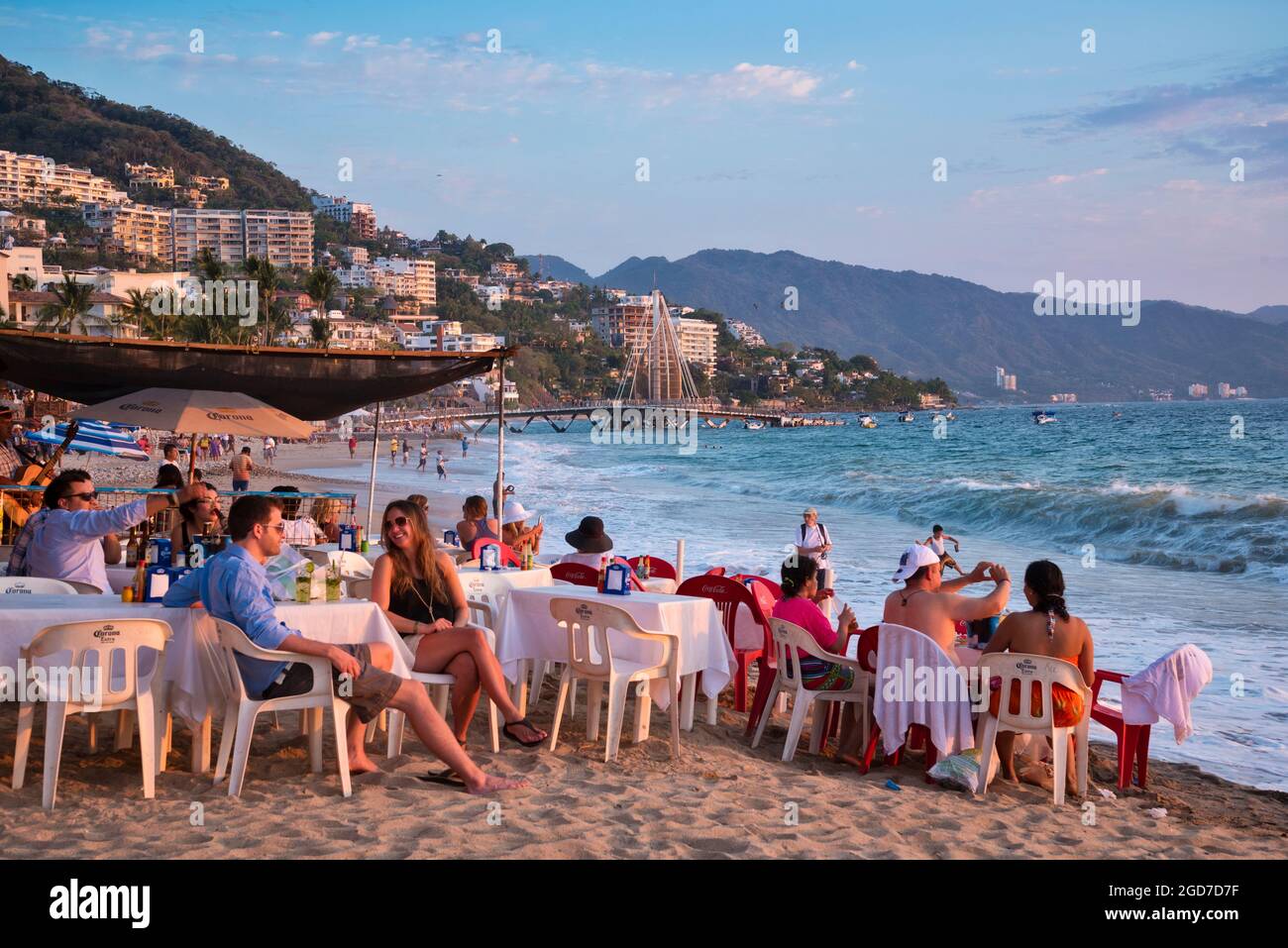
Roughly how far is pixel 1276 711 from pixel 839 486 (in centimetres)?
2960

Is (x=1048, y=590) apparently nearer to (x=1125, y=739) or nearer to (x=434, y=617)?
(x=1125, y=739)

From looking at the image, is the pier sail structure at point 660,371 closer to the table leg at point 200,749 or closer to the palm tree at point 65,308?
the palm tree at point 65,308

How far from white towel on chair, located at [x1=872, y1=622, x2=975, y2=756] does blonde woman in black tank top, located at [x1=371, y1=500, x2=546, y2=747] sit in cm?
160

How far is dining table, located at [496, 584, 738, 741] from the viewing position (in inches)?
229

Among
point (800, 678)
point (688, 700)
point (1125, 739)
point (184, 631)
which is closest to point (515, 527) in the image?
point (688, 700)

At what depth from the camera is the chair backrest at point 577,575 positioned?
24.3 ft

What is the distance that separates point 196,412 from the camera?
317 inches

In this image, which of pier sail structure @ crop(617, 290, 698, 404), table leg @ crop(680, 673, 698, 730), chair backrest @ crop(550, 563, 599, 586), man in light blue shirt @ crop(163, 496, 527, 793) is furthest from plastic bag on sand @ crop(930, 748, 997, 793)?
pier sail structure @ crop(617, 290, 698, 404)

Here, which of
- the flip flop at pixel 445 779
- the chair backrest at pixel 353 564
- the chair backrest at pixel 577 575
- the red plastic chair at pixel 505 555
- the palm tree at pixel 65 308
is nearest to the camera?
the flip flop at pixel 445 779

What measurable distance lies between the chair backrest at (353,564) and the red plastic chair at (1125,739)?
395 cm

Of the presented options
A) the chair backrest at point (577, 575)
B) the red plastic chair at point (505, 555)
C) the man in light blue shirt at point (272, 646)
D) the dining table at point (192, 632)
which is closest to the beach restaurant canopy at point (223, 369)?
the red plastic chair at point (505, 555)

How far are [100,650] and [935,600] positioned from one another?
3524 mm

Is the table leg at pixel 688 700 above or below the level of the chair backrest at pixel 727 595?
below
